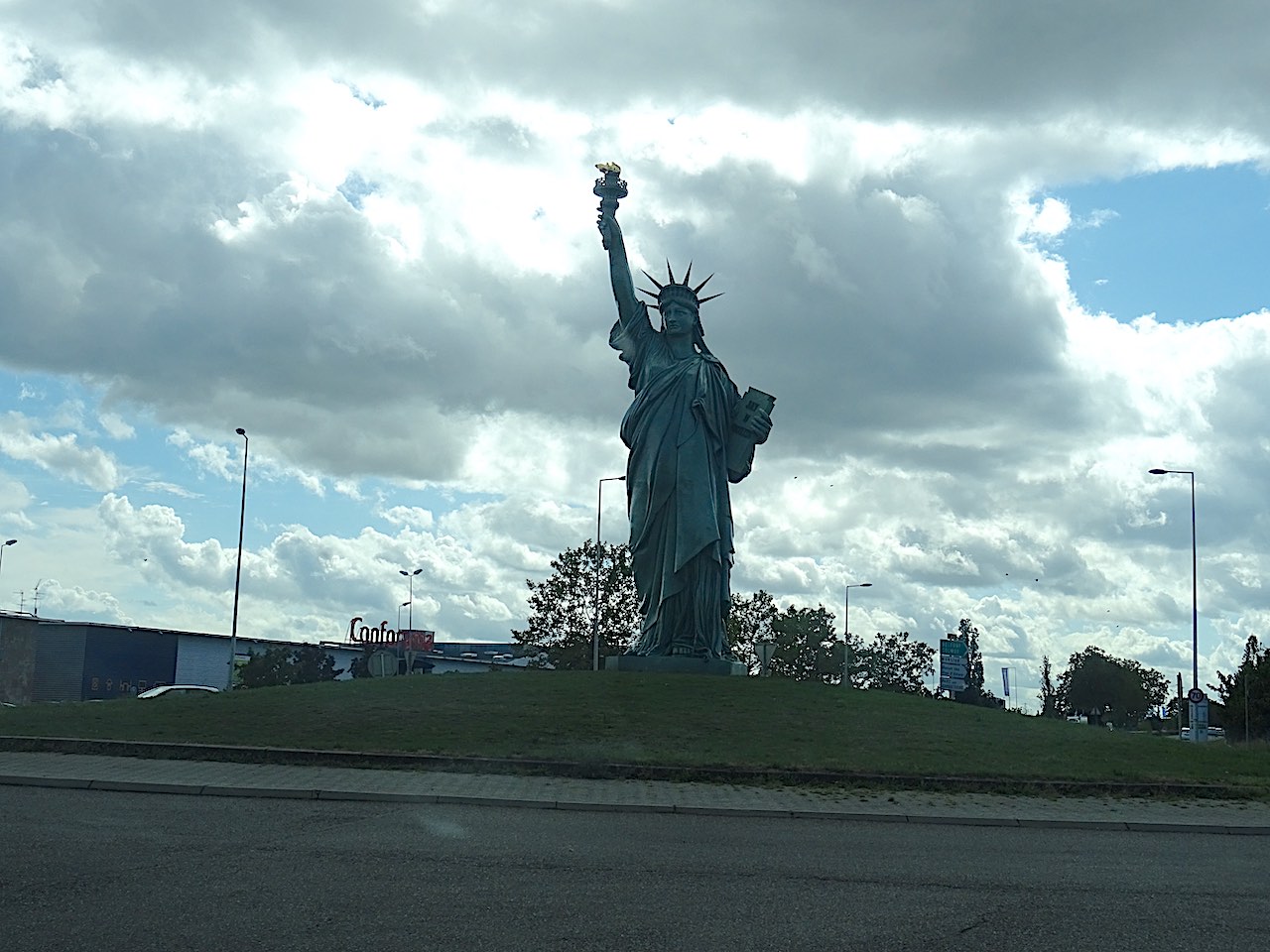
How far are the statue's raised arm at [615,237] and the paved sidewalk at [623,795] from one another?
18.8 m

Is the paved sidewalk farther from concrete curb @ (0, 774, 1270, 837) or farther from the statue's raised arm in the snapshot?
the statue's raised arm

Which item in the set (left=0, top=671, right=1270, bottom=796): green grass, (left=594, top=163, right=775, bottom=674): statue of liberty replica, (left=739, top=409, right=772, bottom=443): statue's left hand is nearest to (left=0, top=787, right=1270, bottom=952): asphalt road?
(left=0, top=671, right=1270, bottom=796): green grass

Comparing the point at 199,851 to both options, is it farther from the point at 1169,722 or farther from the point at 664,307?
the point at 1169,722

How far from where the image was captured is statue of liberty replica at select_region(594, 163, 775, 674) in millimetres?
32750

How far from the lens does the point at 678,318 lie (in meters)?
34.4

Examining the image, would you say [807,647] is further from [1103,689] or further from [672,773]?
[672,773]

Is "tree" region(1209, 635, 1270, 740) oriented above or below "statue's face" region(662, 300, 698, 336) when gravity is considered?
below

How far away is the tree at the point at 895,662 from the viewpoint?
8512 cm

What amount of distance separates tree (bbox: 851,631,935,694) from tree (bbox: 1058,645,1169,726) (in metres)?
11.3

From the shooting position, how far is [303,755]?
63.0 ft

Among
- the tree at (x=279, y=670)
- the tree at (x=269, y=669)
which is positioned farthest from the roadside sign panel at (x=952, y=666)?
the tree at (x=269, y=669)

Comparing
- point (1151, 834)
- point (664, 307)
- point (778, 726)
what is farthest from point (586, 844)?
point (664, 307)

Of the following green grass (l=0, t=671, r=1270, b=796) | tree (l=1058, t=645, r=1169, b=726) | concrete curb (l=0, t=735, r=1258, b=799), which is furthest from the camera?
tree (l=1058, t=645, r=1169, b=726)

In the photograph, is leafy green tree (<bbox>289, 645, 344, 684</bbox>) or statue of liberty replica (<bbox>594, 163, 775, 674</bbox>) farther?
leafy green tree (<bbox>289, 645, 344, 684</bbox>)
